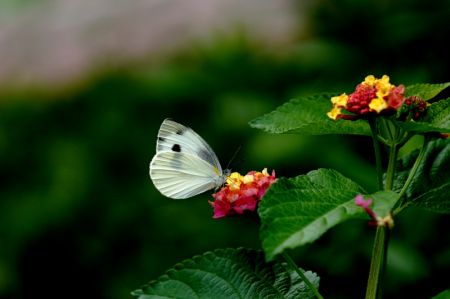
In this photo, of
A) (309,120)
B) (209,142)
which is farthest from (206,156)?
(209,142)

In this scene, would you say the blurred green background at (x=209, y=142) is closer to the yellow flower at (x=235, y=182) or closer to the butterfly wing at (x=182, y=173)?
the butterfly wing at (x=182, y=173)

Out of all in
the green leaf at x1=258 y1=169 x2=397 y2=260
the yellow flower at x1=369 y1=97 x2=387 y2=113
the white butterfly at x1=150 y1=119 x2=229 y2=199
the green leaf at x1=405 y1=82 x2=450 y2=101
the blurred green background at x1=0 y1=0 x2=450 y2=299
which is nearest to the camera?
the green leaf at x1=258 y1=169 x2=397 y2=260

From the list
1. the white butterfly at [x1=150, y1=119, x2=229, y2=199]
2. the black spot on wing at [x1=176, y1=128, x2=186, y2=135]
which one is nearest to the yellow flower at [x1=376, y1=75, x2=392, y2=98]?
the white butterfly at [x1=150, y1=119, x2=229, y2=199]

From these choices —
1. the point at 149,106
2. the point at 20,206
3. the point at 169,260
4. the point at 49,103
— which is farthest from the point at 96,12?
the point at 169,260

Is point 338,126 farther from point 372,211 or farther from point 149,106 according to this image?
point 149,106

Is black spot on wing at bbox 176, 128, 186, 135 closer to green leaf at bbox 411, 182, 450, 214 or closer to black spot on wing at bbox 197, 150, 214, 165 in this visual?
black spot on wing at bbox 197, 150, 214, 165
